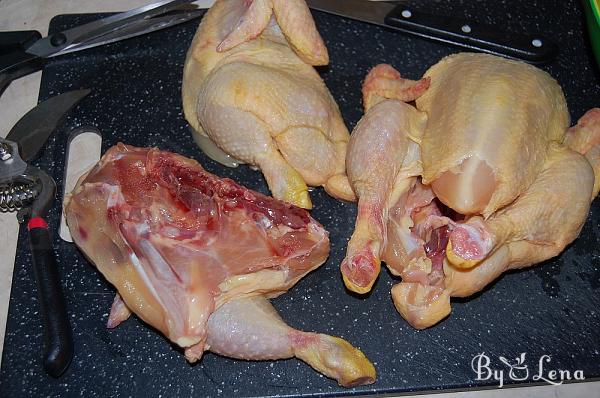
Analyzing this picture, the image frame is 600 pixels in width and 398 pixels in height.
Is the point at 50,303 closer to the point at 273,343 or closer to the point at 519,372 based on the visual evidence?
the point at 273,343

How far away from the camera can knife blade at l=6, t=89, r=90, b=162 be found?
74.4 inches

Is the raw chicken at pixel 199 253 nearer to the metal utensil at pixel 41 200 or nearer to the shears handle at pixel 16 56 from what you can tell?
the metal utensil at pixel 41 200

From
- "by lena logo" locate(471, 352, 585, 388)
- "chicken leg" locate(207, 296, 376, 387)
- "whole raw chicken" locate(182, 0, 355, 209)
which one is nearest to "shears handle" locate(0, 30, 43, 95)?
"whole raw chicken" locate(182, 0, 355, 209)

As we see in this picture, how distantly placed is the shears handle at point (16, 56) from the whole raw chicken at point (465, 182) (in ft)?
3.02

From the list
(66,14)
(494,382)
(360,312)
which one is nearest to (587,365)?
(494,382)

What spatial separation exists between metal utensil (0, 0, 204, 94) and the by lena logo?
3.79 ft

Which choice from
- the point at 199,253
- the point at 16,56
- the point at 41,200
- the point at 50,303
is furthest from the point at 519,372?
the point at 16,56

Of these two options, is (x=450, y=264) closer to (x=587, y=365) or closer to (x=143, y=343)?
(x=587, y=365)

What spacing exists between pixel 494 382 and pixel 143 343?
0.76 metres

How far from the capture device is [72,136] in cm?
198

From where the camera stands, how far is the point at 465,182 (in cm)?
155

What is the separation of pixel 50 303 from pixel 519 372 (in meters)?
1.01

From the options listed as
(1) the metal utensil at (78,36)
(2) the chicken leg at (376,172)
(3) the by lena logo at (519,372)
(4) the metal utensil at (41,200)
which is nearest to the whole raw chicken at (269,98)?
(2) the chicken leg at (376,172)

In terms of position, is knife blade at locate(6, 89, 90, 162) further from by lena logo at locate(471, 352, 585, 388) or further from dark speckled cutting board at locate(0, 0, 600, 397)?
by lena logo at locate(471, 352, 585, 388)
